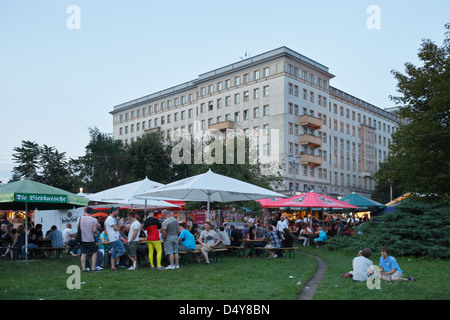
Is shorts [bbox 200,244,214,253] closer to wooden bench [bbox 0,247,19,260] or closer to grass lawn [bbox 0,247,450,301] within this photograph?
grass lawn [bbox 0,247,450,301]

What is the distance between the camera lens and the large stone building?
61031mm

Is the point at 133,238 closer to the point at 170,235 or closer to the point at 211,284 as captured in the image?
the point at 170,235

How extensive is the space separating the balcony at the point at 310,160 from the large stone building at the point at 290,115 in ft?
0.47

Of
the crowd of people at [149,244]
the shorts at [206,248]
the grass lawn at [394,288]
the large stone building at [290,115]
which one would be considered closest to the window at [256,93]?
the large stone building at [290,115]

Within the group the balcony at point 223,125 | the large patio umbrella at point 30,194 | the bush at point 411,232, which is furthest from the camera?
the balcony at point 223,125

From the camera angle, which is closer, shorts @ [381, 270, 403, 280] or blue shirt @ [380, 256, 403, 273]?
shorts @ [381, 270, 403, 280]

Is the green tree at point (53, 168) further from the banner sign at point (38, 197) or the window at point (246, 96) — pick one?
the window at point (246, 96)

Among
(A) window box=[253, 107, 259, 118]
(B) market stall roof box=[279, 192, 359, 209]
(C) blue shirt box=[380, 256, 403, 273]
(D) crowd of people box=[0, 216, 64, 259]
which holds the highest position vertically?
(A) window box=[253, 107, 259, 118]

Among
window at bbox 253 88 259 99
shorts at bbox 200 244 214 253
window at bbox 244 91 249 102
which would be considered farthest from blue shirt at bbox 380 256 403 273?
window at bbox 244 91 249 102

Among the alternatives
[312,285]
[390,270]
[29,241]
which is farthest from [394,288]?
[29,241]

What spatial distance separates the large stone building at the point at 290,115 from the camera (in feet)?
200

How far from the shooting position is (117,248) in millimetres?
12625

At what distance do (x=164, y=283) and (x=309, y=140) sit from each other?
55.4 metres

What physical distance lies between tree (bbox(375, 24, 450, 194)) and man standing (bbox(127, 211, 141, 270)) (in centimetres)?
1391
